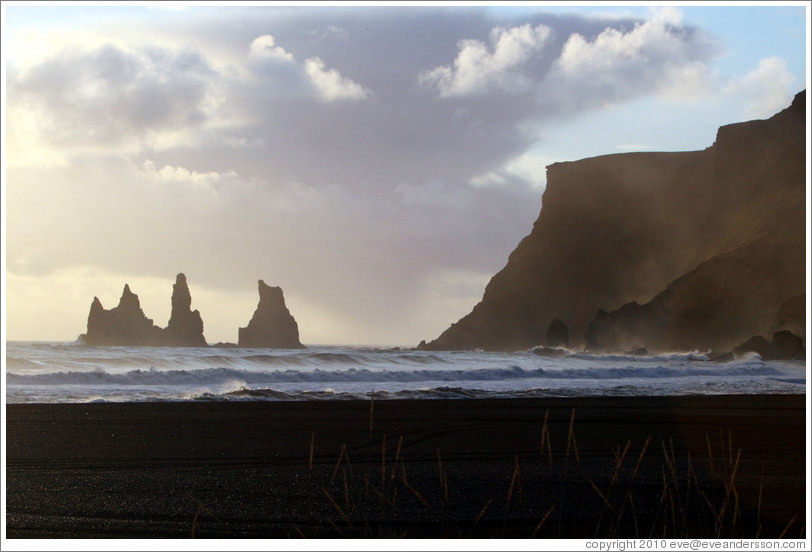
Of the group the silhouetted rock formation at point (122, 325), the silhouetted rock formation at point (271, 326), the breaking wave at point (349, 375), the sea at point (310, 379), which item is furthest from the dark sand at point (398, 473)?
the silhouetted rock formation at point (271, 326)

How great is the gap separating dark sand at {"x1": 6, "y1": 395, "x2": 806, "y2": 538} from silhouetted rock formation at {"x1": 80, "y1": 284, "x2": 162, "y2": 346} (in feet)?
63.0

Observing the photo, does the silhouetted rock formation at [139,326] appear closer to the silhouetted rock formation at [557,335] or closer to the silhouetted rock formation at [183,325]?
the silhouetted rock formation at [183,325]

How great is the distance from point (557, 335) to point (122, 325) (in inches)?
1300

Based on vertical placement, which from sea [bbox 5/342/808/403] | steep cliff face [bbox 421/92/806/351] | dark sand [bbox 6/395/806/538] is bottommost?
dark sand [bbox 6/395/806/538]

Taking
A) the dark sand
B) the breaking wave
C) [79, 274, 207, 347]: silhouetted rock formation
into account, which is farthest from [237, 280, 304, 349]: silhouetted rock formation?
the dark sand

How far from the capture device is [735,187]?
2279 inches

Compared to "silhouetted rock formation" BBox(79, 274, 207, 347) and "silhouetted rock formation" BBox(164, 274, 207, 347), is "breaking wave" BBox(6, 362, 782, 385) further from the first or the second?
"silhouetted rock formation" BBox(164, 274, 207, 347)

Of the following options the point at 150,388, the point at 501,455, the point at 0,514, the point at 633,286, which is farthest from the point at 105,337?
the point at 633,286

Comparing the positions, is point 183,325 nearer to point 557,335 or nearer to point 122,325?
point 122,325

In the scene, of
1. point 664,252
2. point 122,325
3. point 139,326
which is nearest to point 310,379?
point 122,325

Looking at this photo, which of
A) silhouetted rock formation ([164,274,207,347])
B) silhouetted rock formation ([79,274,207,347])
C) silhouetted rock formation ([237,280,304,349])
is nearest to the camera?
silhouetted rock formation ([79,274,207,347])

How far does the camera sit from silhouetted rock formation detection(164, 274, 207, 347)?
3849 cm

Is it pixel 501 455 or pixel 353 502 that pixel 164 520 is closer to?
pixel 353 502

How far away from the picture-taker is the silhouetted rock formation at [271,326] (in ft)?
155
